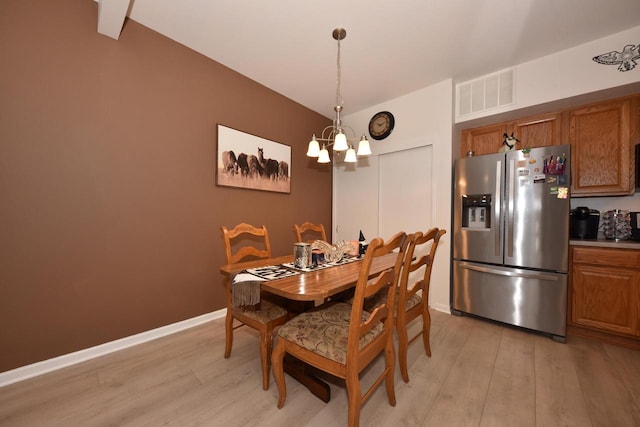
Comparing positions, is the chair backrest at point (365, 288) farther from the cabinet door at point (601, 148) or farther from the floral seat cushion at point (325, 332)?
the cabinet door at point (601, 148)

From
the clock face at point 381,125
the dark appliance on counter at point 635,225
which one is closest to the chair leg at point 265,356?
the clock face at point 381,125

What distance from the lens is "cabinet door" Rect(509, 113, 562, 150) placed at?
2.42m

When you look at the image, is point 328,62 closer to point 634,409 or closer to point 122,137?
point 122,137

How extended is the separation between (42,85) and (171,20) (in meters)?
1.03

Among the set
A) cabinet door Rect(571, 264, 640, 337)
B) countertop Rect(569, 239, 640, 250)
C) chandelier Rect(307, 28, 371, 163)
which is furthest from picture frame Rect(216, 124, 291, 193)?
cabinet door Rect(571, 264, 640, 337)

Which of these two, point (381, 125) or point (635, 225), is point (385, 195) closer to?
point (381, 125)

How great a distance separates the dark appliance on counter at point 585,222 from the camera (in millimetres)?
2298

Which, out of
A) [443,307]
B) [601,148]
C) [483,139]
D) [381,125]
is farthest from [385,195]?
[601,148]

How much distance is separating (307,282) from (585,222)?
110 inches

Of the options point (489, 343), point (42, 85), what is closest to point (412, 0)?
point (42, 85)

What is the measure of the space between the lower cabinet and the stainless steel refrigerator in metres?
0.19

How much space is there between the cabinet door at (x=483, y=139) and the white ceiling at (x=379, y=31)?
598 millimetres

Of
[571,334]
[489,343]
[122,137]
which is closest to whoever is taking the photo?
[122,137]

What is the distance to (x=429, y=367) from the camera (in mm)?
1746
